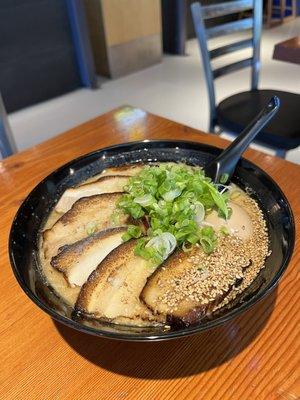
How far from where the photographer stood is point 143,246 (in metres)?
0.72

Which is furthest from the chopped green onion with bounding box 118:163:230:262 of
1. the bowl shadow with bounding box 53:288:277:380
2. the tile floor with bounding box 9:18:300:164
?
the tile floor with bounding box 9:18:300:164

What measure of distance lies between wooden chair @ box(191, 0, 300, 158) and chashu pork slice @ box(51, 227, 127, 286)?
133cm

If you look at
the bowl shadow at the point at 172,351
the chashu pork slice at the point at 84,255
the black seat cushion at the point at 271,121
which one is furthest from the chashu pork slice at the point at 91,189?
the black seat cushion at the point at 271,121

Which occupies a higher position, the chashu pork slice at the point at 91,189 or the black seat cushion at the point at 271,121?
the chashu pork slice at the point at 91,189

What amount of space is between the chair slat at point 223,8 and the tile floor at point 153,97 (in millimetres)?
1128

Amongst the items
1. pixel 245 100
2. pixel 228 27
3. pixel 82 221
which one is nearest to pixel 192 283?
pixel 82 221

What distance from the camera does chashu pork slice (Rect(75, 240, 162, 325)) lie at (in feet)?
2.11

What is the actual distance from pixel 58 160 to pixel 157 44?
4.23 m

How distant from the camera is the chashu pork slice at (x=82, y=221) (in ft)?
2.61

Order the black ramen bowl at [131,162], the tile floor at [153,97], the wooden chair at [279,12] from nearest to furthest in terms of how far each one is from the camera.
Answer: the black ramen bowl at [131,162]
the tile floor at [153,97]
the wooden chair at [279,12]

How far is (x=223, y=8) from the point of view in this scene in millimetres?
2166

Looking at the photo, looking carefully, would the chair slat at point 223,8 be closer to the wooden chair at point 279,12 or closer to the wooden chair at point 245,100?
the wooden chair at point 245,100

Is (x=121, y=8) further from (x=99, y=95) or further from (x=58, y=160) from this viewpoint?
(x=58, y=160)

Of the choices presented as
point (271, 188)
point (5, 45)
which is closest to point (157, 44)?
point (5, 45)
